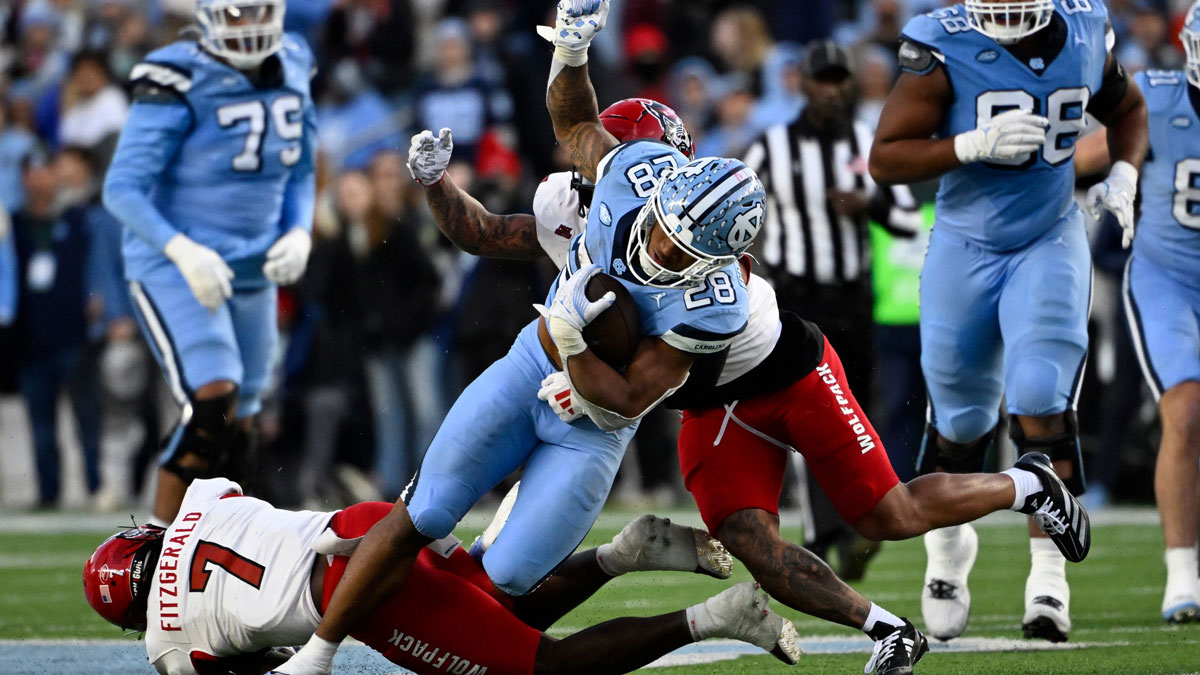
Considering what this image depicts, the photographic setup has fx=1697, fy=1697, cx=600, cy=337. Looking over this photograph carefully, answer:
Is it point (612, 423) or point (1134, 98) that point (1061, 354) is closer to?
point (1134, 98)

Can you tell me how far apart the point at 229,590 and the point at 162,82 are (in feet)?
A: 9.73

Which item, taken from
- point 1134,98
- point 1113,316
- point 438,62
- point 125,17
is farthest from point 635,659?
point 125,17

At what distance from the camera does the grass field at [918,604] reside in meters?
4.76

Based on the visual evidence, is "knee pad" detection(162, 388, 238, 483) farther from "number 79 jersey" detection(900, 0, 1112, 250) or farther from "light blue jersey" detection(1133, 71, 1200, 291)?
"light blue jersey" detection(1133, 71, 1200, 291)

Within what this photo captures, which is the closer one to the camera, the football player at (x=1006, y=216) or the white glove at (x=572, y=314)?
the white glove at (x=572, y=314)

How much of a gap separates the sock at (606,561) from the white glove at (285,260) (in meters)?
2.45

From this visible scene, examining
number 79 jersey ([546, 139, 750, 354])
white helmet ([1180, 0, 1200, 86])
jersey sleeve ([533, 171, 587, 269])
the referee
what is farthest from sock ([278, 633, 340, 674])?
white helmet ([1180, 0, 1200, 86])

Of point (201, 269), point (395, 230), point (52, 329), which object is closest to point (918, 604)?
point (201, 269)

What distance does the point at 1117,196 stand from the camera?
5.20 meters

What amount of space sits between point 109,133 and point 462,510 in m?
7.30

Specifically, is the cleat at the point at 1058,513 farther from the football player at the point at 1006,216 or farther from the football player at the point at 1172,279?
the football player at the point at 1172,279

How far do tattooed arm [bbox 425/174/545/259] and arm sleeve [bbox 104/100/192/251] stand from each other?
183cm

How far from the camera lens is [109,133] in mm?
10711

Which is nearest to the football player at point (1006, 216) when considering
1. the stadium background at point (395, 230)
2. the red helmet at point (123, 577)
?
the stadium background at point (395, 230)
